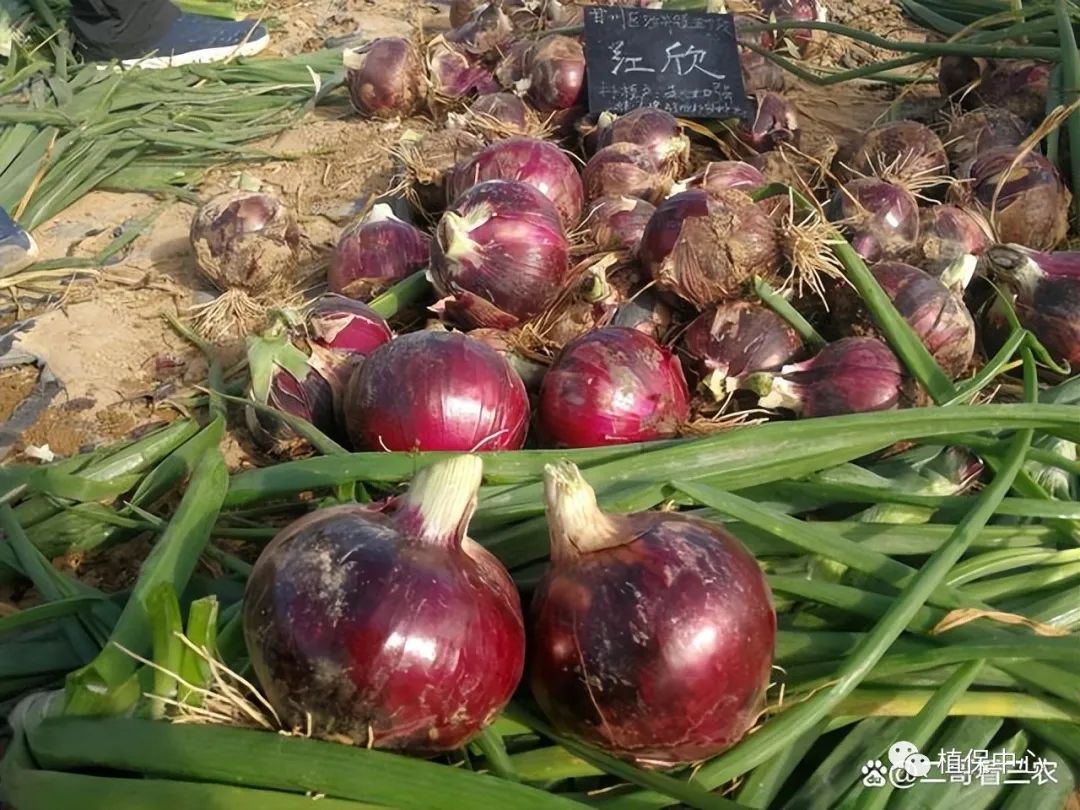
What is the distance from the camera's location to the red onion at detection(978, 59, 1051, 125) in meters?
2.64

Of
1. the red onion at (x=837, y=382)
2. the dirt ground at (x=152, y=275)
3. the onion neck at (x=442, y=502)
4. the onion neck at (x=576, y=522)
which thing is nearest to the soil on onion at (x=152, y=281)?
the dirt ground at (x=152, y=275)

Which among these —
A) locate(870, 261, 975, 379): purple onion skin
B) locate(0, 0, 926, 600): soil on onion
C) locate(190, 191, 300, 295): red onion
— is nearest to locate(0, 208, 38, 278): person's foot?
locate(0, 0, 926, 600): soil on onion

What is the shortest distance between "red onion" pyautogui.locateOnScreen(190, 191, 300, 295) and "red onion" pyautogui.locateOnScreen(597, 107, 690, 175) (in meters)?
0.95

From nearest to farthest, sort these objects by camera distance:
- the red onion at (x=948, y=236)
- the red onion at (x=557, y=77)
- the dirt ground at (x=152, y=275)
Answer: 1. the red onion at (x=948, y=236)
2. the dirt ground at (x=152, y=275)
3. the red onion at (x=557, y=77)

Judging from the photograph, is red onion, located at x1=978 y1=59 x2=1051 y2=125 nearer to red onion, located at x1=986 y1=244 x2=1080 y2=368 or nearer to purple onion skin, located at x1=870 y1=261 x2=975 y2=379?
red onion, located at x1=986 y1=244 x2=1080 y2=368

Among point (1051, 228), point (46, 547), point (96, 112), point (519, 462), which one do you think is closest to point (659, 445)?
point (519, 462)

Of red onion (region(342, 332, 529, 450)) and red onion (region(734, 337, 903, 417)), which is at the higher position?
red onion (region(342, 332, 529, 450))

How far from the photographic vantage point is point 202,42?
4047 millimetres

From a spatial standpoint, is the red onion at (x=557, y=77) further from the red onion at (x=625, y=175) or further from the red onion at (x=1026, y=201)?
the red onion at (x=1026, y=201)

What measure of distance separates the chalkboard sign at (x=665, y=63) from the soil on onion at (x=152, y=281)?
412 millimetres

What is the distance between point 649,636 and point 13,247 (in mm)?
2348

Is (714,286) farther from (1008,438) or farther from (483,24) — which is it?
(483,24)

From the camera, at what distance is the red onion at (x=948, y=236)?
1989 millimetres

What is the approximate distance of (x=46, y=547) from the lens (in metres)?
1.51
